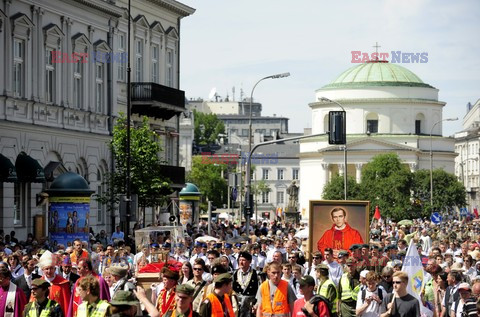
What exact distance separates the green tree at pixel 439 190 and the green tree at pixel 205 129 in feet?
231

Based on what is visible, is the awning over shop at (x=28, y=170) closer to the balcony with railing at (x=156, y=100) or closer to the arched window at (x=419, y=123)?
the balcony with railing at (x=156, y=100)

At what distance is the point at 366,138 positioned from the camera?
155875 mm

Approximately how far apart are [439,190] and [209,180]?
3791 cm

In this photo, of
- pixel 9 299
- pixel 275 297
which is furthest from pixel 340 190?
pixel 9 299

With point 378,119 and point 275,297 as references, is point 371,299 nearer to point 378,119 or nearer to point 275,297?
point 275,297

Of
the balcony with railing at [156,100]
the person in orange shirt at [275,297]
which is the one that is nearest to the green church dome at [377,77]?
the balcony with railing at [156,100]

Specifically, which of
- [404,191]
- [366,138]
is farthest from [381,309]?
[366,138]

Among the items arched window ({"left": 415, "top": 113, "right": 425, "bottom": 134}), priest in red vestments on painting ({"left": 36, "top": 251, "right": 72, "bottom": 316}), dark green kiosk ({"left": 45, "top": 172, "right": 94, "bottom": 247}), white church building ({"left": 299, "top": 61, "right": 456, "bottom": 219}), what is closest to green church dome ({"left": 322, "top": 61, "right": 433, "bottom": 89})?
white church building ({"left": 299, "top": 61, "right": 456, "bottom": 219})

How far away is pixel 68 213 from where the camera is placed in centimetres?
3909

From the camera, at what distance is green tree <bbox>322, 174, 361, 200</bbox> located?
114125mm

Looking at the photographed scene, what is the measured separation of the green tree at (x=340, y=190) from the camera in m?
114

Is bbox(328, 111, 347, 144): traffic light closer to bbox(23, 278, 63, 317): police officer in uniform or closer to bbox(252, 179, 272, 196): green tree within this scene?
bbox(23, 278, 63, 317): police officer in uniform

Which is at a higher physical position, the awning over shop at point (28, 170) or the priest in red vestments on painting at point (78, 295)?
the awning over shop at point (28, 170)

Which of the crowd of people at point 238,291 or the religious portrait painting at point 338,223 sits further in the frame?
the religious portrait painting at point 338,223
